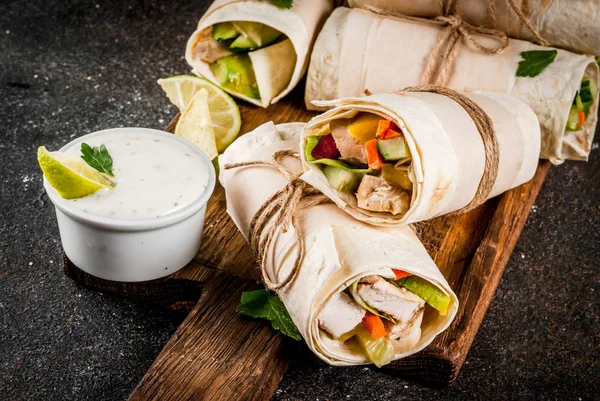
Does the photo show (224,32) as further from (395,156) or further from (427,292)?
(427,292)

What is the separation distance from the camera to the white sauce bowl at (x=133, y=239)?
306 centimetres

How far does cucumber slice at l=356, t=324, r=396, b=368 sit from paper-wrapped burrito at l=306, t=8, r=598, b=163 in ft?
4.65

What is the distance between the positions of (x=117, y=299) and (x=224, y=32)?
4.77 ft

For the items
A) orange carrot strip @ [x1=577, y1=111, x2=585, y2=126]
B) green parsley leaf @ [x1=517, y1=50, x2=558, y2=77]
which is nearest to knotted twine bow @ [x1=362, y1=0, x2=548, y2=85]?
green parsley leaf @ [x1=517, y1=50, x2=558, y2=77]

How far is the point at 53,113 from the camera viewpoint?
4.38 m

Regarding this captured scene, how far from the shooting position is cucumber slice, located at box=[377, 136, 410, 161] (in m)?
2.99

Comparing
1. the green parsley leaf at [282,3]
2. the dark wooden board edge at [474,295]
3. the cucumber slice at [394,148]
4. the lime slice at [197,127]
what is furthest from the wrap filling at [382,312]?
Result: the green parsley leaf at [282,3]

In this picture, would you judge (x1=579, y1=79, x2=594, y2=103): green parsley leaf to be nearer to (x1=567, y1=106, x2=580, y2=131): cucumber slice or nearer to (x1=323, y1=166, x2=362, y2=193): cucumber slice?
(x1=567, y1=106, x2=580, y2=131): cucumber slice

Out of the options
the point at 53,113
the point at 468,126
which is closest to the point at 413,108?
the point at 468,126

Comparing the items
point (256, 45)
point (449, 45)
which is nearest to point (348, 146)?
point (449, 45)

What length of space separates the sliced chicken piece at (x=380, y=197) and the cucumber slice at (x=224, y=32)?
4.54ft

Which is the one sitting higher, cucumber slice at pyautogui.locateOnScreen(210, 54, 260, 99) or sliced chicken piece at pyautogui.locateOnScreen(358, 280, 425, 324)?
sliced chicken piece at pyautogui.locateOnScreen(358, 280, 425, 324)

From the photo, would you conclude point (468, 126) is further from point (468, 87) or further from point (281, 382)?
point (281, 382)

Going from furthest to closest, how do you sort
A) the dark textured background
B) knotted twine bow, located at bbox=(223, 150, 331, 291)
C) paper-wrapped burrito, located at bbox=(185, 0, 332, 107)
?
paper-wrapped burrito, located at bbox=(185, 0, 332, 107) < the dark textured background < knotted twine bow, located at bbox=(223, 150, 331, 291)
